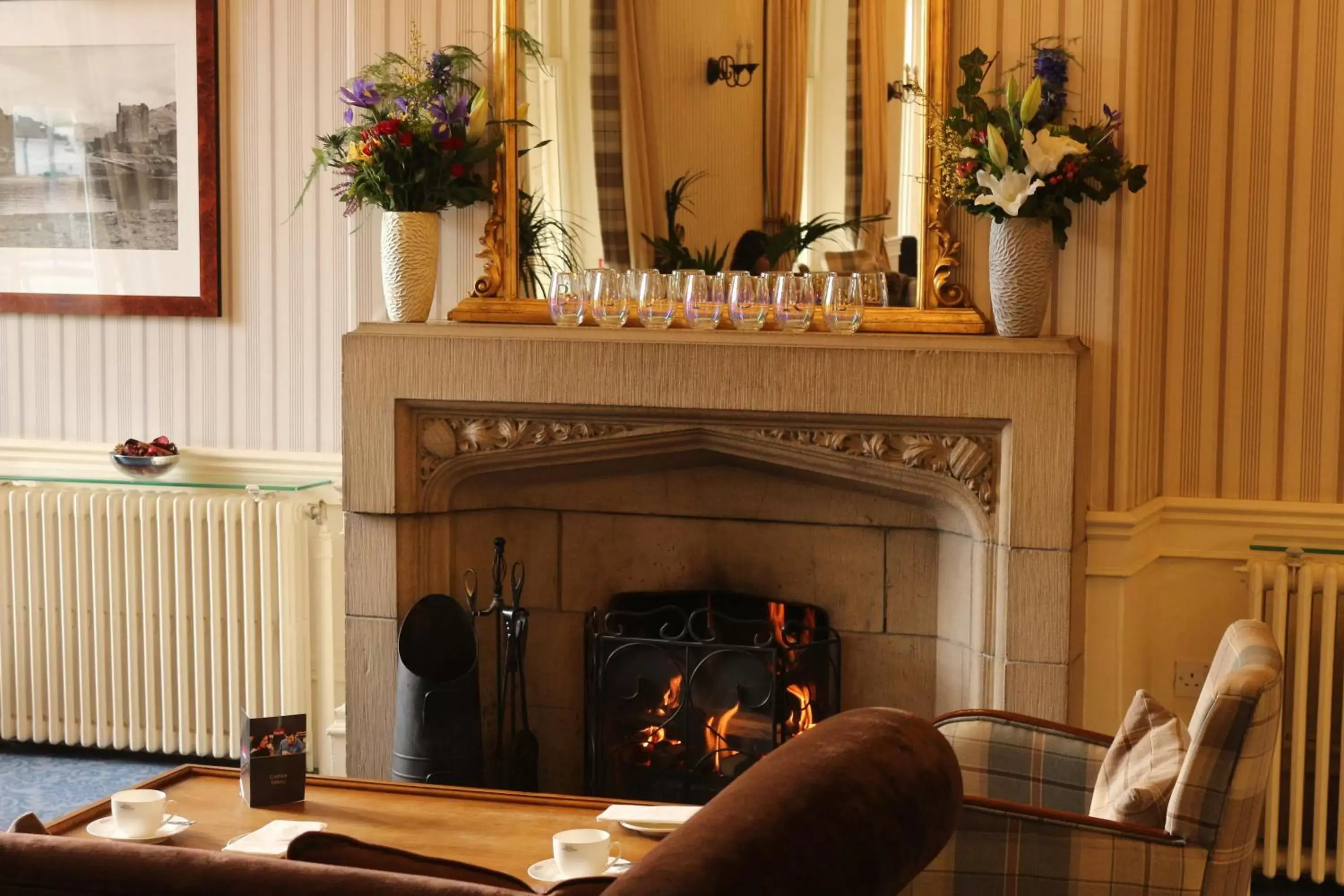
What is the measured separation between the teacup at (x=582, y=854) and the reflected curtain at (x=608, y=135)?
1774mm

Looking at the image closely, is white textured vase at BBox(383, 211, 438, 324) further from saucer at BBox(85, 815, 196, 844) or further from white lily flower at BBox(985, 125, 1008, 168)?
saucer at BBox(85, 815, 196, 844)

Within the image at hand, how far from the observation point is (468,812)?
2.58 m

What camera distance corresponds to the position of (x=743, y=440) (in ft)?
11.1

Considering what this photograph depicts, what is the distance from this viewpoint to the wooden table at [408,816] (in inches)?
92.8

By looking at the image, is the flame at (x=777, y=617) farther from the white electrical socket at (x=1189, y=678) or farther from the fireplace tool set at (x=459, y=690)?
the white electrical socket at (x=1189, y=678)

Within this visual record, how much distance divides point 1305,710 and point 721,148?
194 centimetres

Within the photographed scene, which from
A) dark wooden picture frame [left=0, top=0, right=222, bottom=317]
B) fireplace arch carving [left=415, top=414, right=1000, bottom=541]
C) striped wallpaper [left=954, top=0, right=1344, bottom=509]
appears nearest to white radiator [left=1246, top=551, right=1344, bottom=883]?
striped wallpaper [left=954, top=0, right=1344, bottom=509]

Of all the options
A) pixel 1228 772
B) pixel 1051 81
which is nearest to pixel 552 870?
pixel 1228 772

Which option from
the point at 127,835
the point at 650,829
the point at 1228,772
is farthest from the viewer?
the point at 650,829

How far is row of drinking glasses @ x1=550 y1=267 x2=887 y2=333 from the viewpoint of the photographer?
3.40 metres

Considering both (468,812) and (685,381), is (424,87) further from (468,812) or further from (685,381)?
(468,812)

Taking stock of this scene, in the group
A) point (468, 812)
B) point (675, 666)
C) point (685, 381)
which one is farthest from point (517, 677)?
point (468, 812)

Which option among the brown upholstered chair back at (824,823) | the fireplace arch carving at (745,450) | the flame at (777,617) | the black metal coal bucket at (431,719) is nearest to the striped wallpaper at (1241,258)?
the fireplace arch carving at (745,450)

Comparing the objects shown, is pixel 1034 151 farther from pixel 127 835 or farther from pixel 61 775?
pixel 61 775
